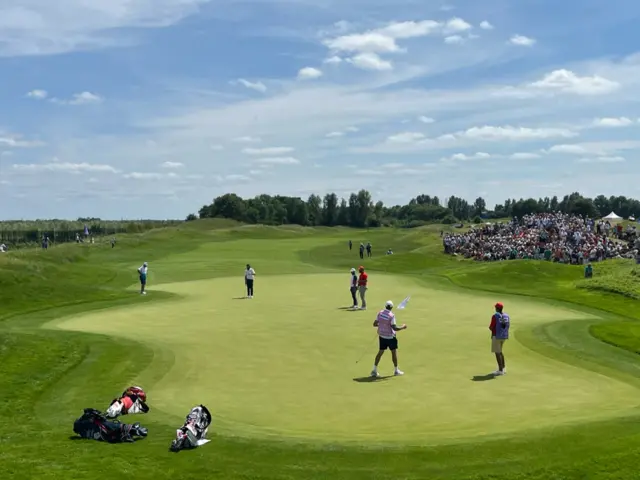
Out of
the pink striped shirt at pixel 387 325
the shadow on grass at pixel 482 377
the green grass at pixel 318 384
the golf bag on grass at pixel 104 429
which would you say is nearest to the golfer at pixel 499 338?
the shadow on grass at pixel 482 377

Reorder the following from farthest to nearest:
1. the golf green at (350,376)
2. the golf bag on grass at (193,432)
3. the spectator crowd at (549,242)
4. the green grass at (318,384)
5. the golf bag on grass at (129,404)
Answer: the spectator crowd at (549,242)
the golf bag on grass at (129,404)
the golf green at (350,376)
the golf bag on grass at (193,432)
the green grass at (318,384)

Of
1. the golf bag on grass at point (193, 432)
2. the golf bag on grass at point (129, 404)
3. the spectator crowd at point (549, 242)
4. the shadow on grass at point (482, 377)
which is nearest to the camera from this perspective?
the golf bag on grass at point (193, 432)

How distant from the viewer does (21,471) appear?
1269 cm

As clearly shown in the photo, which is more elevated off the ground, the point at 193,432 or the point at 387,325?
the point at 387,325

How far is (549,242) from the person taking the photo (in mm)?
73688

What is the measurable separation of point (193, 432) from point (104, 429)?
2140 millimetres

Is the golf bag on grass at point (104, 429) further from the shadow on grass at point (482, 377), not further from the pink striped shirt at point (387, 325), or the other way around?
the shadow on grass at point (482, 377)

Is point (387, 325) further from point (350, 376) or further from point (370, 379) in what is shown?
point (350, 376)

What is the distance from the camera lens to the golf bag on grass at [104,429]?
14.5 m

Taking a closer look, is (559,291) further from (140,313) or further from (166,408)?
(166,408)

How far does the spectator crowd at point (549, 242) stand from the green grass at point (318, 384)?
23998 millimetres

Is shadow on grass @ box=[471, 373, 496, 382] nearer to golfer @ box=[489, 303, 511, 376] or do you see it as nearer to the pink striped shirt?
golfer @ box=[489, 303, 511, 376]

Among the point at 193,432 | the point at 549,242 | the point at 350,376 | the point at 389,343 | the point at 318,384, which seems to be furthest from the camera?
the point at 549,242

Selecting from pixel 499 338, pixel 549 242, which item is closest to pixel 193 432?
pixel 499 338
